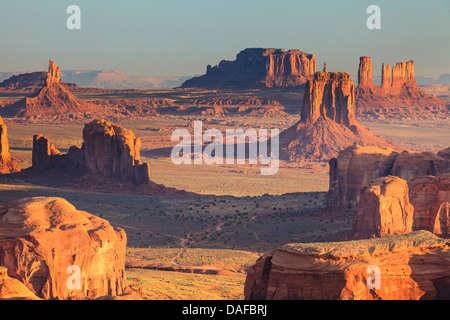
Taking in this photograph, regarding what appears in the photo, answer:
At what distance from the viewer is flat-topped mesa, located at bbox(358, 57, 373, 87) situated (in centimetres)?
17000

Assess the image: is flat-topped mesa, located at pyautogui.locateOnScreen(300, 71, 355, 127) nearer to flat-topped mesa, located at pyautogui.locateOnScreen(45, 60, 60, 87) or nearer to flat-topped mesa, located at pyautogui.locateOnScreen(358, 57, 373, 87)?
flat-topped mesa, located at pyautogui.locateOnScreen(358, 57, 373, 87)

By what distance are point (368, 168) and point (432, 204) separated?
39.2ft

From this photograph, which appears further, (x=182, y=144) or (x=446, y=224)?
(x=182, y=144)

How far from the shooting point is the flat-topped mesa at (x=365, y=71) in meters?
170

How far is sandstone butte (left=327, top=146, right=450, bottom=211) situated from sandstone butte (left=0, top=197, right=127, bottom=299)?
24.8 metres

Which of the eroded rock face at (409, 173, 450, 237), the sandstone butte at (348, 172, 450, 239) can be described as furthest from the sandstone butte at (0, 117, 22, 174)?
the eroded rock face at (409, 173, 450, 237)

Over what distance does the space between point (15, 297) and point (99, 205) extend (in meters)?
39.3

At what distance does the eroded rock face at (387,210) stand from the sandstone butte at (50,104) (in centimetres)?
12502

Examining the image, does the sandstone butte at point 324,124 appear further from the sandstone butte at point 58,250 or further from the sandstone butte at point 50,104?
the sandstone butte at point 58,250

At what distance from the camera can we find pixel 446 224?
36938 millimetres

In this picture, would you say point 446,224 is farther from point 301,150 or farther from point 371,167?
point 301,150

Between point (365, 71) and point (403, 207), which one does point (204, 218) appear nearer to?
point (403, 207)

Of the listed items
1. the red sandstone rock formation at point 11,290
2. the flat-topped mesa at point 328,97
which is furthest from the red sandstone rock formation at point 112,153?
the red sandstone rock formation at point 11,290

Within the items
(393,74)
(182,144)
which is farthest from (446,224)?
(393,74)
